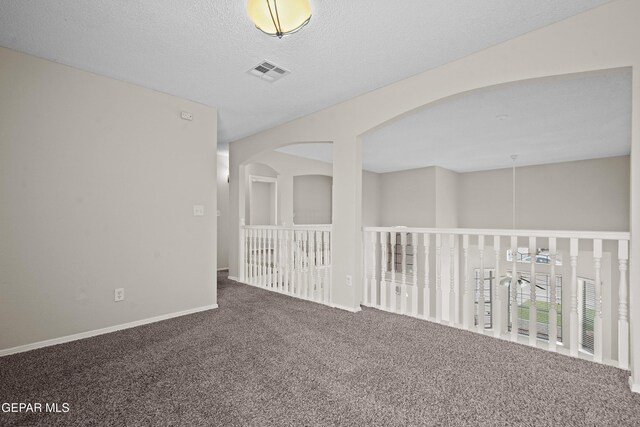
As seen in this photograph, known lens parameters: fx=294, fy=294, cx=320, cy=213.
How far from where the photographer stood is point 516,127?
433 centimetres

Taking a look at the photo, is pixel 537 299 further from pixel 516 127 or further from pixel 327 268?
pixel 327 268

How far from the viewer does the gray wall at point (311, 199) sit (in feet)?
23.1

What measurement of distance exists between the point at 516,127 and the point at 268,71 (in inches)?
146

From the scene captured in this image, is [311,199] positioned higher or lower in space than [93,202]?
higher

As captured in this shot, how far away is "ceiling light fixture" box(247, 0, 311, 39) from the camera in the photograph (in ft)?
5.51

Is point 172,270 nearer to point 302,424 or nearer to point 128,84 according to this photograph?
point 128,84

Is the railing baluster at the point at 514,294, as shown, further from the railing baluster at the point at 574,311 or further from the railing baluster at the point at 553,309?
the railing baluster at the point at 574,311

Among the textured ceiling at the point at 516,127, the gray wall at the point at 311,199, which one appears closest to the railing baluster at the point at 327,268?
the textured ceiling at the point at 516,127

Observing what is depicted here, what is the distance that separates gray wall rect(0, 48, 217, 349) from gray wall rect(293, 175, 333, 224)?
3559 mm

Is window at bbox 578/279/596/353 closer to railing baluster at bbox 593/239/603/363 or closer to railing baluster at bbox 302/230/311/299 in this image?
railing baluster at bbox 593/239/603/363

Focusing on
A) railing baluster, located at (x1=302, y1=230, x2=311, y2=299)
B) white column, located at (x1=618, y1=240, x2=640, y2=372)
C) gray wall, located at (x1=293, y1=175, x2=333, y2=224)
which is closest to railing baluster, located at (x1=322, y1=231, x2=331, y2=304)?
railing baluster, located at (x1=302, y1=230, x2=311, y2=299)

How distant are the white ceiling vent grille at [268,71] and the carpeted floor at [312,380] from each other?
95.7 inches

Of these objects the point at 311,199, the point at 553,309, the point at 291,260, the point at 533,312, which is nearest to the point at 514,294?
the point at 533,312

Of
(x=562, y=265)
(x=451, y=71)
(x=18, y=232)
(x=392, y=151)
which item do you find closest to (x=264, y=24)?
(x=451, y=71)
